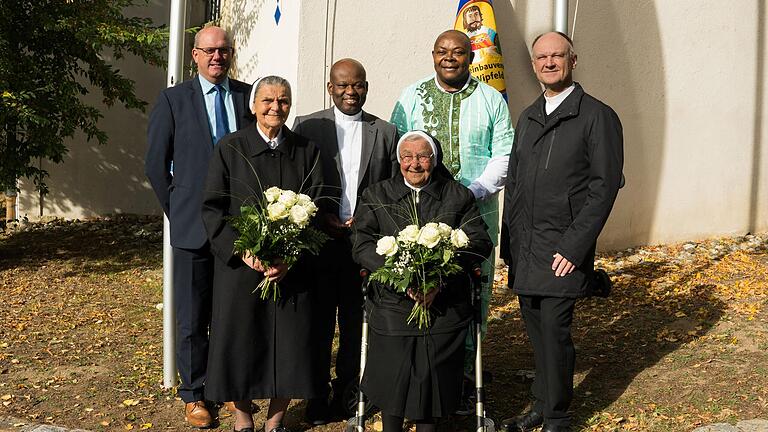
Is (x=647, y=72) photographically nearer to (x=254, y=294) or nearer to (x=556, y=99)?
(x=556, y=99)

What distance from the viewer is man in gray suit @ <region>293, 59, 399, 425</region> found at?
5.75 meters

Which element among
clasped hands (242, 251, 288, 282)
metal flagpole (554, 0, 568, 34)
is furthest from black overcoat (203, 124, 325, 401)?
metal flagpole (554, 0, 568, 34)

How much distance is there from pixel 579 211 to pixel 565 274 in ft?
1.22

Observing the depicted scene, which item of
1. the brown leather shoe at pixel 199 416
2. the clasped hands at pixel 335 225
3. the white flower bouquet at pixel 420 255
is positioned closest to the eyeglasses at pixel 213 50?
the clasped hands at pixel 335 225

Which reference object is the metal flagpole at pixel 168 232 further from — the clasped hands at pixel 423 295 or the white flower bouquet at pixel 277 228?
the clasped hands at pixel 423 295

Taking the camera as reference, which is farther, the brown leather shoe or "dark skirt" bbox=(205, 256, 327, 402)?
the brown leather shoe

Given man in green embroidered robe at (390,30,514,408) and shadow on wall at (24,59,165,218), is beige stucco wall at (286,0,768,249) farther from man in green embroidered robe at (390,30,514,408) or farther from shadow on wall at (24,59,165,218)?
shadow on wall at (24,59,165,218)

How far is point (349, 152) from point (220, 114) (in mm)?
851

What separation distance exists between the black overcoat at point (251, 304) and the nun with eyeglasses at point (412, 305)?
1.34 feet

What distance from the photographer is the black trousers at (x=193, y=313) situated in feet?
19.2

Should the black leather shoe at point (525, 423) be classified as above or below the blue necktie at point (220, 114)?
below

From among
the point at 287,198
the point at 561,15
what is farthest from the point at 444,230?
the point at 561,15

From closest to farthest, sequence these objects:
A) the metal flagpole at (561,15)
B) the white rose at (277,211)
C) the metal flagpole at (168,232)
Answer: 1. the white rose at (277,211)
2. the metal flagpole at (168,232)
3. the metal flagpole at (561,15)

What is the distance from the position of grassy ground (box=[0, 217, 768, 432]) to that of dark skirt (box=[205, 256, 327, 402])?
61 cm
